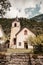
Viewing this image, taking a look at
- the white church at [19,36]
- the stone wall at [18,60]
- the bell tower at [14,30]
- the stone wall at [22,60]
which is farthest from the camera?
the bell tower at [14,30]

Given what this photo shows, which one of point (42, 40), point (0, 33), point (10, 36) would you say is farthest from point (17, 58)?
point (10, 36)

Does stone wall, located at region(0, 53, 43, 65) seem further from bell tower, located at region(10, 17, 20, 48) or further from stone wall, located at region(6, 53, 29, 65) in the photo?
bell tower, located at region(10, 17, 20, 48)

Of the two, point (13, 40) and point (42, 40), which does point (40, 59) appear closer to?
point (42, 40)

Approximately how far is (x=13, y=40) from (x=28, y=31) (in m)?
2.82

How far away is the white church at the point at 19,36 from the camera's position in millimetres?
36306

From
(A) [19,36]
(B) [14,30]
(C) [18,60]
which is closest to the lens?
(C) [18,60]

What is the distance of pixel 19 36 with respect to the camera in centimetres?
3678

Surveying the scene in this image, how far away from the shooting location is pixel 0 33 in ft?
116

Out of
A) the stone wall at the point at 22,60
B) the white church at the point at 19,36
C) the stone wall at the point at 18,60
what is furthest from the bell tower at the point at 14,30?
the stone wall at the point at 22,60

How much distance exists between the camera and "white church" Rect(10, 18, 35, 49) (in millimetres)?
36306

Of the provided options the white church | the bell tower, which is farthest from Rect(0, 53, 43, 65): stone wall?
the bell tower

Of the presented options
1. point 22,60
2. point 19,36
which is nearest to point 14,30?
point 19,36

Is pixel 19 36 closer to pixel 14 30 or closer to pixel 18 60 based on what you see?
pixel 14 30

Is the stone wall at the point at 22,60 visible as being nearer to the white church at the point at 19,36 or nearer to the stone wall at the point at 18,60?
the stone wall at the point at 18,60
